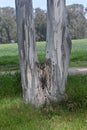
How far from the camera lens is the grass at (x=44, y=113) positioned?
5012 millimetres

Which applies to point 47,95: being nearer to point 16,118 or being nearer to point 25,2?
point 16,118

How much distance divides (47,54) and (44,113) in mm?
1096

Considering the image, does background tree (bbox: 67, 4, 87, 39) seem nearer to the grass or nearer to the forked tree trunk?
the grass

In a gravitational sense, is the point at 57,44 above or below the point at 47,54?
above

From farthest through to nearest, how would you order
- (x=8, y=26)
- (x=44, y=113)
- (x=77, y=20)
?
(x=77, y=20) < (x=8, y=26) < (x=44, y=113)

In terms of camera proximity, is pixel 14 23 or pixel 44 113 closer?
pixel 44 113

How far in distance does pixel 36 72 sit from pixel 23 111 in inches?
30.3

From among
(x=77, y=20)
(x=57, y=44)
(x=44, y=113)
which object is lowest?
(x=44, y=113)

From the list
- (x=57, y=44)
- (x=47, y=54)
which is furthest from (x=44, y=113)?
(x=57, y=44)

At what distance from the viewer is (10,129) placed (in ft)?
16.1

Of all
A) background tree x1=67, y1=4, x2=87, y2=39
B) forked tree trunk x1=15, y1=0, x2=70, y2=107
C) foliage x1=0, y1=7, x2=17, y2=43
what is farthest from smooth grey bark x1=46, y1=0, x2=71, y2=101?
background tree x1=67, y1=4, x2=87, y2=39

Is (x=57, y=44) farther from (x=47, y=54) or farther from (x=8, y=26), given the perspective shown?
(x=8, y=26)

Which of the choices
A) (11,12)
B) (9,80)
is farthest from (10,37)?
(9,80)

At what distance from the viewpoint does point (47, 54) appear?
19.9 feet
